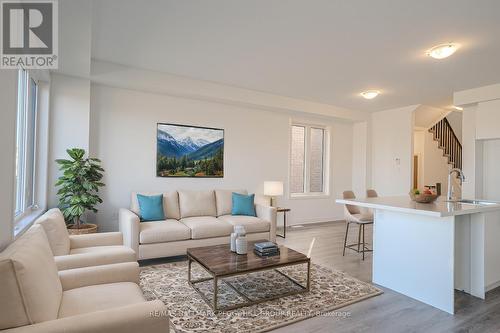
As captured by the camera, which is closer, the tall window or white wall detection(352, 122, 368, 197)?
the tall window

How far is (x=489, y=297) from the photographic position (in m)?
2.92

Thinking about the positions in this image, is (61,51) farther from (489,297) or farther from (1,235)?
(489,297)

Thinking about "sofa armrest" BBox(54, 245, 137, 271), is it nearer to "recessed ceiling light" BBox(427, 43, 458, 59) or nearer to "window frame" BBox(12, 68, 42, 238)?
"window frame" BBox(12, 68, 42, 238)

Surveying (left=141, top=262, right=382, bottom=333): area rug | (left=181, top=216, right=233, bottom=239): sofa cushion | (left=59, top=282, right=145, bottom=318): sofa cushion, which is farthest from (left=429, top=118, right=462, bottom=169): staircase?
(left=59, top=282, right=145, bottom=318): sofa cushion

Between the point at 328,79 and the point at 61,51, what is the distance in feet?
12.4

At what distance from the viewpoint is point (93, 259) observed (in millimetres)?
2357

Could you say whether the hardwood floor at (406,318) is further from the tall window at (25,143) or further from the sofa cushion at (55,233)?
the tall window at (25,143)

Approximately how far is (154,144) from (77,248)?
234 centimetres

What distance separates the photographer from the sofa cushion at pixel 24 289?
1.28m

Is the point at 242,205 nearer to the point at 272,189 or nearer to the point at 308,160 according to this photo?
the point at 272,189

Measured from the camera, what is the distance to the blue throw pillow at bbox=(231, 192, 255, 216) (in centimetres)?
485

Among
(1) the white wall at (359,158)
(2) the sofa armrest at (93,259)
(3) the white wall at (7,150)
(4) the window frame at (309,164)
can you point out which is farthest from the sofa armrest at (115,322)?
(1) the white wall at (359,158)

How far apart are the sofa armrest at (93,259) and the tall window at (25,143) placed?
121 cm

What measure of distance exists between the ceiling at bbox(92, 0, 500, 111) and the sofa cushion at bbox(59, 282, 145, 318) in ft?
8.02
